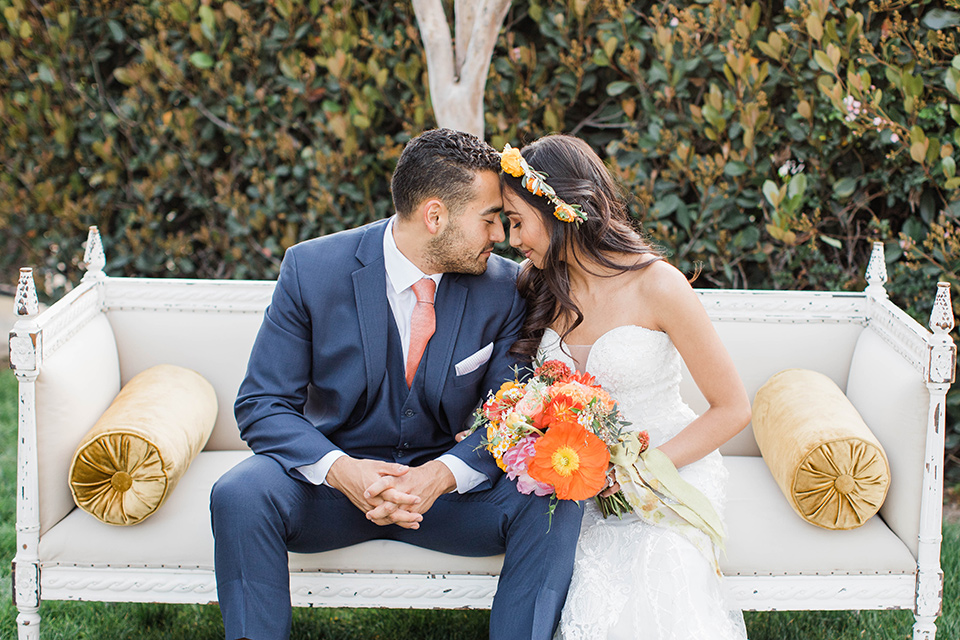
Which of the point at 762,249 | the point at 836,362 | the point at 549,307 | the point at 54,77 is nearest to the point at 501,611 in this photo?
the point at 549,307

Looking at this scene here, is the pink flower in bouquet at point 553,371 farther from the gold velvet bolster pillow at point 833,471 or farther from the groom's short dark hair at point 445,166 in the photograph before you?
the gold velvet bolster pillow at point 833,471

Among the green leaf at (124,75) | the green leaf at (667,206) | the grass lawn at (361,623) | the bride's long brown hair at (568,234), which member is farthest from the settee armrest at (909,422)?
the green leaf at (124,75)

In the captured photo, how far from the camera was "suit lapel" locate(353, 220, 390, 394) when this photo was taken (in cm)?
288

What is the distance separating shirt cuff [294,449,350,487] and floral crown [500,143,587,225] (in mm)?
994

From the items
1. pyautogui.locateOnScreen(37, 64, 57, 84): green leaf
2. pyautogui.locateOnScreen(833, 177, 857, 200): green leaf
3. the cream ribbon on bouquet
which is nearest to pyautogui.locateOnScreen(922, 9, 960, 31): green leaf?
pyautogui.locateOnScreen(833, 177, 857, 200): green leaf

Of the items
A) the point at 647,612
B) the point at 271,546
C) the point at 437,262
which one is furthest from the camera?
the point at 437,262

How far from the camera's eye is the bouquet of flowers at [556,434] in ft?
7.79

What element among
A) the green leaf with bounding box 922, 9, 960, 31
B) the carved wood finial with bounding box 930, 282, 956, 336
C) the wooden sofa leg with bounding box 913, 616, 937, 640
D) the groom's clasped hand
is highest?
the green leaf with bounding box 922, 9, 960, 31

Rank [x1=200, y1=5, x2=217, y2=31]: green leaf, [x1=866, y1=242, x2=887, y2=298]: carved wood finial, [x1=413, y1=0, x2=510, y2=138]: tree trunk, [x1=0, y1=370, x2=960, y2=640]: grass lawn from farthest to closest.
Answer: [x1=200, y1=5, x2=217, y2=31]: green leaf < [x1=413, y1=0, x2=510, y2=138]: tree trunk < [x1=866, y1=242, x2=887, y2=298]: carved wood finial < [x1=0, y1=370, x2=960, y2=640]: grass lawn

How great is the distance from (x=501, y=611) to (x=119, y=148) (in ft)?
12.4

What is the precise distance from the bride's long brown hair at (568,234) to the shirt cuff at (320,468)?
2.27 ft

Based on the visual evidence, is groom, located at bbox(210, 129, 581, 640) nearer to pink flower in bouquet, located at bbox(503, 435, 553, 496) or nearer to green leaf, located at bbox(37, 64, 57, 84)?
pink flower in bouquet, located at bbox(503, 435, 553, 496)

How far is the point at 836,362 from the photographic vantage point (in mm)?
3410

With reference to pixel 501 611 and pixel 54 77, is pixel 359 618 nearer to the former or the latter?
pixel 501 611
